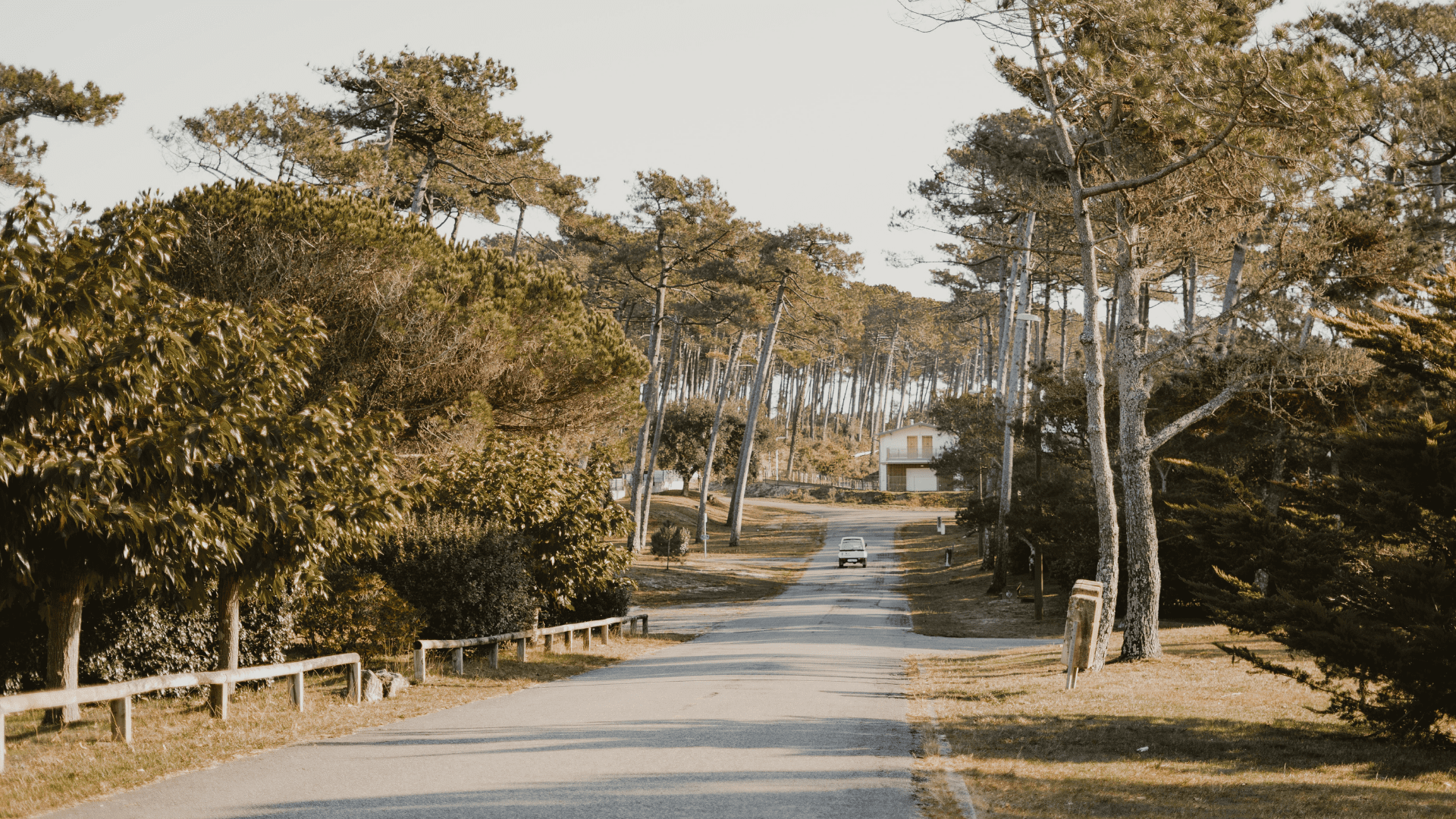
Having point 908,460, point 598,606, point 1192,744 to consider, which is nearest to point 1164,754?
point 1192,744

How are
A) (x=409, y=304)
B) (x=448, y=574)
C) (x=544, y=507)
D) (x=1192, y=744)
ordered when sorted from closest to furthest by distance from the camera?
1. (x=1192, y=744)
2. (x=448, y=574)
3. (x=544, y=507)
4. (x=409, y=304)

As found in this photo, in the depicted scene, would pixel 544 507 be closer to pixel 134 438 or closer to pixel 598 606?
pixel 598 606

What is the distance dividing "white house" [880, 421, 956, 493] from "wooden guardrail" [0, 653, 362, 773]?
77248 mm

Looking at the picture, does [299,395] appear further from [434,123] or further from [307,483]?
[434,123]

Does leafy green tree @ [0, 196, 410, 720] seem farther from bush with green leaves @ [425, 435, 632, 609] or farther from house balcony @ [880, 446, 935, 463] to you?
house balcony @ [880, 446, 935, 463]

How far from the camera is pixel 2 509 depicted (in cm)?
757

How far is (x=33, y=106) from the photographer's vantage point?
2052 cm

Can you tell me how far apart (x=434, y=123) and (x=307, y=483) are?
53.3ft

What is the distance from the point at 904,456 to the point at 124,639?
262ft

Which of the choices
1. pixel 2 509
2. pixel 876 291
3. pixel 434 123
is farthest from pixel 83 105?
pixel 876 291

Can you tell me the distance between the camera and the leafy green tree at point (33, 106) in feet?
65.9

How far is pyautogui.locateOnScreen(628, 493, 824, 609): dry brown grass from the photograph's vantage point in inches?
1444

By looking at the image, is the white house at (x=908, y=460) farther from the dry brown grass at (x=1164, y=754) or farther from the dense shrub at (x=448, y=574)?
the dry brown grass at (x=1164, y=754)

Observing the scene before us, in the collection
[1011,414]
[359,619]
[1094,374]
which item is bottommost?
[359,619]
